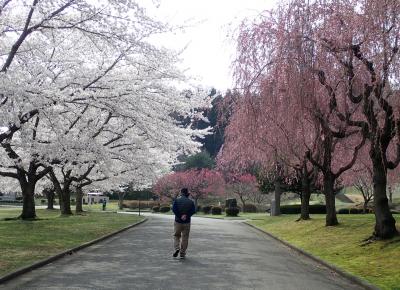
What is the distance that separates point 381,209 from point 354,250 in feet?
5.00

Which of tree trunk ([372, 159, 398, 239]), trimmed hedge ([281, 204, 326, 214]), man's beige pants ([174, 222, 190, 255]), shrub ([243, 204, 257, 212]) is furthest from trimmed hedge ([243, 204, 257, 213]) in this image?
man's beige pants ([174, 222, 190, 255])

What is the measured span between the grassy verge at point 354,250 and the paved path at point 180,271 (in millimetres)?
577

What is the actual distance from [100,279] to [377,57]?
715 centimetres

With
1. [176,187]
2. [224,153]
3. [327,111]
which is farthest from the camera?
[176,187]

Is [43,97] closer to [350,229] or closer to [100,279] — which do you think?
[100,279]

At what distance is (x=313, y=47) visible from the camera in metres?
12.6

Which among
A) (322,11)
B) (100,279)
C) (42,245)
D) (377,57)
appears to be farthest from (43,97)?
(377,57)

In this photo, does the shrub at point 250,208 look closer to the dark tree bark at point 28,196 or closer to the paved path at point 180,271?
the dark tree bark at point 28,196

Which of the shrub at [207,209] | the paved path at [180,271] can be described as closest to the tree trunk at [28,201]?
the paved path at [180,271]

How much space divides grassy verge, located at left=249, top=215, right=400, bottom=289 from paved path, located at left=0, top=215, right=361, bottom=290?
0.58m

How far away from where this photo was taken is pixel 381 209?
1430 cm

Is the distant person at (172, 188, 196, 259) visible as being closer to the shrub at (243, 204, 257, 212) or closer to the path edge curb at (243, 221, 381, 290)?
the path edge curb at (243, 221, 381, 290)

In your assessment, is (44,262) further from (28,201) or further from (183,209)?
(28,201)

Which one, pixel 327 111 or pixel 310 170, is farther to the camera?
pixel 310 170
